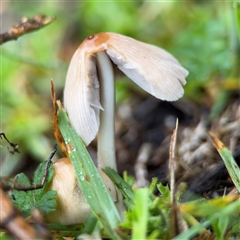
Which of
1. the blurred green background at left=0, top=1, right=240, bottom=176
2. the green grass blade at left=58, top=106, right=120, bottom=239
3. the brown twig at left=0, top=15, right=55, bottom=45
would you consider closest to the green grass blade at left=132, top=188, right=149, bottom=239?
the green grass blade at left=58, top=106, right=120, bottom=239

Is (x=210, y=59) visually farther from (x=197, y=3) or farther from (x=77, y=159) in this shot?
(x=77, y=159)

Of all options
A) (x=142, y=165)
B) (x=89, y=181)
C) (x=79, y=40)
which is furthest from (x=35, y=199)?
(x=79, y=40)

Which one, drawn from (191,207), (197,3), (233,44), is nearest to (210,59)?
(233,44)

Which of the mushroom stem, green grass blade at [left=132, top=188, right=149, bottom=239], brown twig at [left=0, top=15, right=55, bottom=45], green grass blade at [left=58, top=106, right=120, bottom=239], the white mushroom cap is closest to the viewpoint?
green grass blade at [left=132, top=188, right=149, bottom=239]

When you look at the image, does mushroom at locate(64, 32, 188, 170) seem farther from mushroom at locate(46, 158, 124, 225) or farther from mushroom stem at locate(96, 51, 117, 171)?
mushroom at locate(46, 158, 124, 225)

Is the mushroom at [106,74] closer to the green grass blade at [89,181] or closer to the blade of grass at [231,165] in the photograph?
the green grass blade at [89,181]

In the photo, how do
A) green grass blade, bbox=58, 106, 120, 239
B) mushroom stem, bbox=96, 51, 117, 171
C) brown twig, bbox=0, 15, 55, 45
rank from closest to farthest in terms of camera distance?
green grass blade, bbox=58, 106, 120, 239
mushroom stem, bbox=96, 51, 117, 171
brown twig, bbox=0, 15, 55, 45

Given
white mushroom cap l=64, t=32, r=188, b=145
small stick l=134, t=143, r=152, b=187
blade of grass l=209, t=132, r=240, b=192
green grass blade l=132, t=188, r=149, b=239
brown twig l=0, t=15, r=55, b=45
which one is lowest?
Answer: small stick l=134, t=143, r=152, b=187

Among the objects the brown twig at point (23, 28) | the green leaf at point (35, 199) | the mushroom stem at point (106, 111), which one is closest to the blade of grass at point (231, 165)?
the mushroom stem at point (106, 111)
